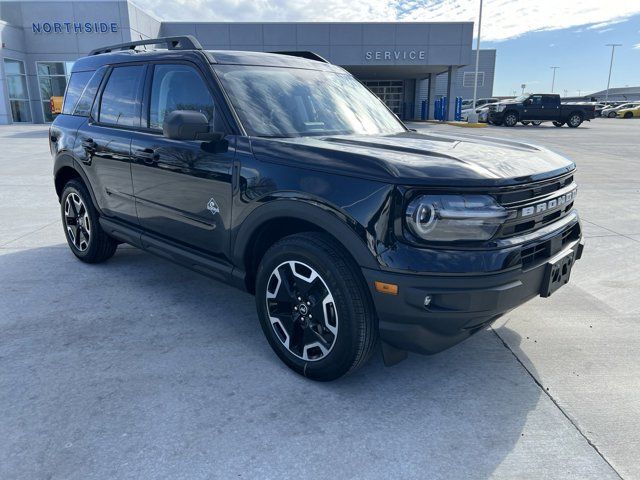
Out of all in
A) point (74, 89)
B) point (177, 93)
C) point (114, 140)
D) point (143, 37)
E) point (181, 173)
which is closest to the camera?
point (181, 173)

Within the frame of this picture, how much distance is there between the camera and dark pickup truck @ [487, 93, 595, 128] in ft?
97.4

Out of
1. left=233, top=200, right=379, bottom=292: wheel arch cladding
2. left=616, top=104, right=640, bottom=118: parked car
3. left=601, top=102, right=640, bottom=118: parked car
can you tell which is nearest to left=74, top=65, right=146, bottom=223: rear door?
left=233, top=200, right=379, bottom=292: wheel arch cladding

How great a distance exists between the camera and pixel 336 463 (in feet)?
7.42

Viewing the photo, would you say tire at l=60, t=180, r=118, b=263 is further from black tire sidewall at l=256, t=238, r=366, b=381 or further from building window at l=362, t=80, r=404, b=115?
building window at l=362, t=80, r=404, b=115

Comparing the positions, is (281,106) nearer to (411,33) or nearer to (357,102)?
(357,102)

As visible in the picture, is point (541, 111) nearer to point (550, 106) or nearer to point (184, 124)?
point (550, 106)

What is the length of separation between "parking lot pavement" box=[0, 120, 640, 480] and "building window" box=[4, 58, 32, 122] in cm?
2961

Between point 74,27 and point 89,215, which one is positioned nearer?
point 89,215

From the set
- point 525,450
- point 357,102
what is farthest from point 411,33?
point 525,450

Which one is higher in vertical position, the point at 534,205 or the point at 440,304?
the point at 534,205

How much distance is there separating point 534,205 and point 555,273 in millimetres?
403

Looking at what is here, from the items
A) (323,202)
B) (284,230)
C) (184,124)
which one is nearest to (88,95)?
(184,124)

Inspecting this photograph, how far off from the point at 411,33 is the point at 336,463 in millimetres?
33876

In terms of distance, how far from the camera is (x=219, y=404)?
2.69 metres
